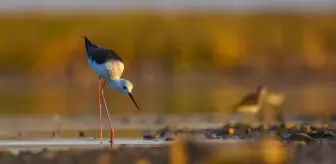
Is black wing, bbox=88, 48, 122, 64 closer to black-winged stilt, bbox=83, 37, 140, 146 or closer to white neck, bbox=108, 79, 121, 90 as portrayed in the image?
black-winged stilt, bbox=83, 37, 140, 146

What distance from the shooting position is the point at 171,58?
36938 millimetres

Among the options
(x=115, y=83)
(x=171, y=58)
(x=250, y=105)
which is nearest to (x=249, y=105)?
(x=250, y=105)

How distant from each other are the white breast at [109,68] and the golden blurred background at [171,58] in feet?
15.5

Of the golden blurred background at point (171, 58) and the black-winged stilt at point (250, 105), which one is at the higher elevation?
the golden blurred background at point (171, 58)

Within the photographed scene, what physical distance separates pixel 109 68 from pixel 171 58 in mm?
19623

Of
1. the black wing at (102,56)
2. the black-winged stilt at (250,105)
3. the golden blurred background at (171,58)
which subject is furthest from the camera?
the golden blurred background at (171,58)

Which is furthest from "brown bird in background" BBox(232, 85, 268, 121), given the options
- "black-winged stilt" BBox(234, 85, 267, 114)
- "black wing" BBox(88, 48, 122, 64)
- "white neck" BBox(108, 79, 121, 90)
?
"black wing" BBox(88, 48, 122, 64)

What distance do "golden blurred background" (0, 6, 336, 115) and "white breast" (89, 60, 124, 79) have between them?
4.71m

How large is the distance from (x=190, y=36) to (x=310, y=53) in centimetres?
460

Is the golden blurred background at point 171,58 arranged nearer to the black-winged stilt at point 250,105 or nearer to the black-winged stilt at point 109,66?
the black-winged stilt at point 250,105

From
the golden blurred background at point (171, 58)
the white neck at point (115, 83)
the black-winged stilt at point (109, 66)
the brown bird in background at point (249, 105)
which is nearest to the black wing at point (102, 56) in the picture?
the black-winged stilt at point (109, 66)

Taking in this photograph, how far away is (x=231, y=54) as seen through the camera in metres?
37.7

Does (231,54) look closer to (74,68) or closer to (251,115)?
(74,68)

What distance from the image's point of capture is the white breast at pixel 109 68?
1733cm
